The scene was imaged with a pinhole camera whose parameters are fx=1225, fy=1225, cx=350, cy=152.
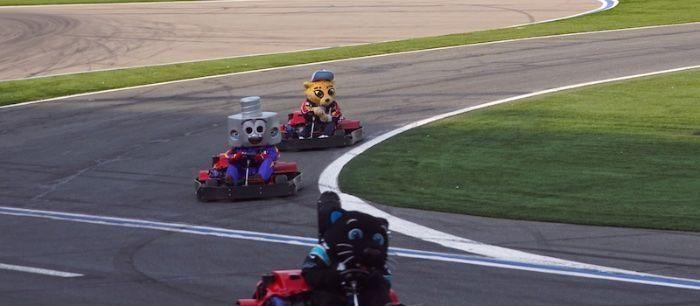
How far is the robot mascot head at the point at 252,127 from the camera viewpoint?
576 inches

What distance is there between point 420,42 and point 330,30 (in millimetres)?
6640

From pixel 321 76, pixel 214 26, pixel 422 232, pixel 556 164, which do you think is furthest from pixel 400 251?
pixel 214 26

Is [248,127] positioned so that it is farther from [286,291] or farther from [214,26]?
[214,26]

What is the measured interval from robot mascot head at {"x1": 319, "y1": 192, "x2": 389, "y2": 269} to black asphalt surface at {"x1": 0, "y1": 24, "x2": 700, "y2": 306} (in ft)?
7.08

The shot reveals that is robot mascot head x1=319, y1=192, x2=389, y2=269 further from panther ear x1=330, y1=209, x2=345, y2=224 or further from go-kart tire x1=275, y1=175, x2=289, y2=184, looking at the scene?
go-kart tire x1=275, y1=175, x2=289, y2=184

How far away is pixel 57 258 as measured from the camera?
11.8m

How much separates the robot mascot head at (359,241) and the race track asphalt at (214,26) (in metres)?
23.8

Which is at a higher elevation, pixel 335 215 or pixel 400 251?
pixel 335 215

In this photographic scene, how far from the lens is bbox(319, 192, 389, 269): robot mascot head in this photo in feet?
24.8

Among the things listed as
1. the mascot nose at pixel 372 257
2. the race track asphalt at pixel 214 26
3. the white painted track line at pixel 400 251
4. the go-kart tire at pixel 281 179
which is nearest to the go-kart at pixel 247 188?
the go-kart tire at pixel 281 179

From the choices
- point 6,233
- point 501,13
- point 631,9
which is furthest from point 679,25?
point 6,233

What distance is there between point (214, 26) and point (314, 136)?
2515cm

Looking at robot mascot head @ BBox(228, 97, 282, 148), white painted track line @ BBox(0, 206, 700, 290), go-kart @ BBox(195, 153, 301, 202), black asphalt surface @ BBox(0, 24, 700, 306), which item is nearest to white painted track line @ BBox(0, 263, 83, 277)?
black asphalt surface @ BBox(0, 24, 700, 306)

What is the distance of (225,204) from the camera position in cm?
1471
